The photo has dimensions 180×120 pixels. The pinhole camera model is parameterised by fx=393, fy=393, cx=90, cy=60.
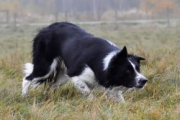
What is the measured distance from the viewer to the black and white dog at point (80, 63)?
5656 millimetres

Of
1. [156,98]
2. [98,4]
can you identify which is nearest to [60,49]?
[156,98]

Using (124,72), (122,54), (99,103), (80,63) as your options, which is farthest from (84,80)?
(99,103)

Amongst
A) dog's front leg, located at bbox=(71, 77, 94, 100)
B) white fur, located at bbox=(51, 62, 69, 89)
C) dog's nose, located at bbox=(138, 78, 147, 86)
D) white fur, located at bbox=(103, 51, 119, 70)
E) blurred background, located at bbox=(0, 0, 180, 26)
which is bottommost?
blurred background, located at bbox=(0, 0, 180, 26)

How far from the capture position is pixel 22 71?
810 cm

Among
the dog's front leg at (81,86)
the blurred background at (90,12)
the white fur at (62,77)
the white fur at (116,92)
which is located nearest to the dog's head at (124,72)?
the white fur at (116,92)

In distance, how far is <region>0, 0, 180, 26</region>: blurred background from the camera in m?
39.3

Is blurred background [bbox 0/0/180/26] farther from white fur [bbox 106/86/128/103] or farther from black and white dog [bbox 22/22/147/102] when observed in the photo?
white fur [bbox 106/86/128/103]

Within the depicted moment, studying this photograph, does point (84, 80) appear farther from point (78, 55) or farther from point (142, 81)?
point (142, 81)

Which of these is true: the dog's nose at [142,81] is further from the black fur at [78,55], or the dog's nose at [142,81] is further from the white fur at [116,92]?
the white fur at [116,92]

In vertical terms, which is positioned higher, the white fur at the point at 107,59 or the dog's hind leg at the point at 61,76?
the white fur at the point at 107,59

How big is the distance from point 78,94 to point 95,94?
0.86 feet

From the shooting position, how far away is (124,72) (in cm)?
564

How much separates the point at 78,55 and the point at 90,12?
4662cm

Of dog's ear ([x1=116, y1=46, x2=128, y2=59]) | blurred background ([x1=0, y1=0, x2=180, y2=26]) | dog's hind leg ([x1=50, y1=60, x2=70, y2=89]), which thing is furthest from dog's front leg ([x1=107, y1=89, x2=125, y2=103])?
blurred background ([x1=0, y1=0, x2=180, y2=26])
